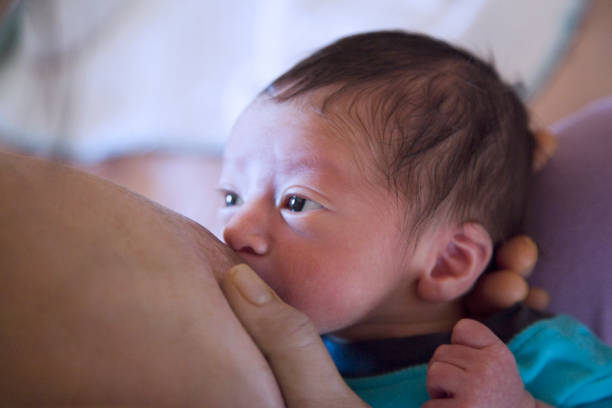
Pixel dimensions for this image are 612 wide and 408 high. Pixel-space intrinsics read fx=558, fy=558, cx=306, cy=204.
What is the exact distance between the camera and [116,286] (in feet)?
1.52

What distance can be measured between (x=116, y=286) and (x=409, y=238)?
476 mm

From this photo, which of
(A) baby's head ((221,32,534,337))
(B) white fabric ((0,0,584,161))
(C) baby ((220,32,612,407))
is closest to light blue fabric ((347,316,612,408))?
(C) baby ((220,32,612,407))

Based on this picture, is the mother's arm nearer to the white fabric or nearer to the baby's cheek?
the baby's cheek

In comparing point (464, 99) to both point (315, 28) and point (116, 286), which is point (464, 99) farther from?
point (315, 28)

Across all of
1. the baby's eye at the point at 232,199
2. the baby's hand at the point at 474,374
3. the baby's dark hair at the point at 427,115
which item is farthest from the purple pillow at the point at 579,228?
the baby's eye at the point at 232,199

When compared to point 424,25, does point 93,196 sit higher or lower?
lower

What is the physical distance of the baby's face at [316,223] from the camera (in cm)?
74

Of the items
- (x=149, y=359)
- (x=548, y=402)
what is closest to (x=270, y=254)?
(x=149, y=359)

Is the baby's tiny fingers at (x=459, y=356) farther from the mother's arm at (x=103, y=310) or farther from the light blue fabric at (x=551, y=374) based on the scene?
the mother's arm at (x=103, y=310)

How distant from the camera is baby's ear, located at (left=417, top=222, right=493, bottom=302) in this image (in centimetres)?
88

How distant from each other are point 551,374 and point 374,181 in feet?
1.34

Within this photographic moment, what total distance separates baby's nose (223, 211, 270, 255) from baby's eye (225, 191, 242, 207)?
4.3 inches

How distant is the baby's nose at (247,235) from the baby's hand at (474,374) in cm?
27

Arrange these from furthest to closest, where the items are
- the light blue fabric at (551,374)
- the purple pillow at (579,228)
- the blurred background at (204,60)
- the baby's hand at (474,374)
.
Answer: the blurred background at (204,60)
the purple pillow at (579,228)
the light blue fabric at (551,374)
the baby's hand at (474,374)
